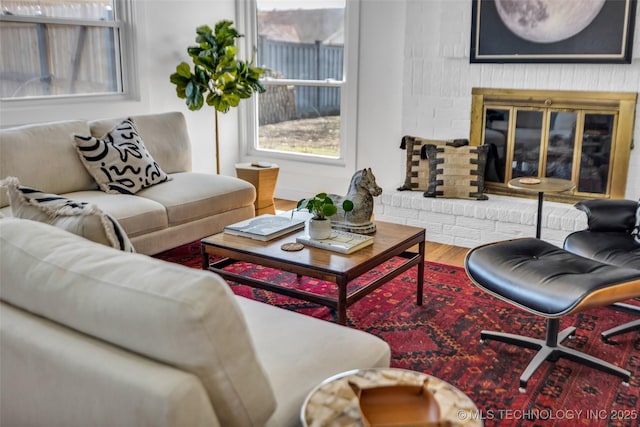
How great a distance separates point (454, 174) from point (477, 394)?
213 centimetres

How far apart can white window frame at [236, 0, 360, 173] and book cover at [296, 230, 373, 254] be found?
227 centimetres

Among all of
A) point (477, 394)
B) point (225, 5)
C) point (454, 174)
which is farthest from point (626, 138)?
point (225, 5)

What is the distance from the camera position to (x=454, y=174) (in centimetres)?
424

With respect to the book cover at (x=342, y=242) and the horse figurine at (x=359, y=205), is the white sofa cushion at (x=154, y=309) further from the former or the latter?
the horse figurine at (x=359, y=205)

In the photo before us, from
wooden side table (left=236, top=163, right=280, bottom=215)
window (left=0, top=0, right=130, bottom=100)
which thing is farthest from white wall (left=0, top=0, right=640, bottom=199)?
wooden side table (left=236, top=163, right=280, bottom=215)

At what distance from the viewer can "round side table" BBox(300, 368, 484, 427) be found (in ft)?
4.05

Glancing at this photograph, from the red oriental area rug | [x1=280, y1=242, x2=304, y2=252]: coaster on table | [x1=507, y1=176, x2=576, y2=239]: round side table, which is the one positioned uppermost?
[x1=507, y1=176, x2=576, y2=239]: round side table

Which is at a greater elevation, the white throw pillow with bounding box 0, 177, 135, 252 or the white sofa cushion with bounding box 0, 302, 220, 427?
the white throw pillow with bounding box 0, 177, 135, 252

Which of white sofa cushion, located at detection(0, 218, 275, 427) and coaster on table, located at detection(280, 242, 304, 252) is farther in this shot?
coaster on table, located at detection(280, 242, 304, 252)

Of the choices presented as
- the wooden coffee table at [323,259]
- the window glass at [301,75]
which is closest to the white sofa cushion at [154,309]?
the wooden coffee table at [323,259]

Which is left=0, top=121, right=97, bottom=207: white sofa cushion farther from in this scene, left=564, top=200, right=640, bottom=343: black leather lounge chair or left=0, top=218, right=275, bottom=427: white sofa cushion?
left=564, top=200, right=640, bottom=343: black leather lounge chair

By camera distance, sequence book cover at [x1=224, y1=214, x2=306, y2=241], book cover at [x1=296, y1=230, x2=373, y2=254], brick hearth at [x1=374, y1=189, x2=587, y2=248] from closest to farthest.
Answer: book cover at [x1=296, y1=230, x2=373, y2=254], book cover at [x1=224, y1=214, x2=306, y2=241], brick hearth at [x1=374, y1=189, x2=587, y2=248]

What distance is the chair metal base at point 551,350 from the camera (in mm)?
2426

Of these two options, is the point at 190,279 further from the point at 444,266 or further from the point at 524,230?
the point at 524,230
